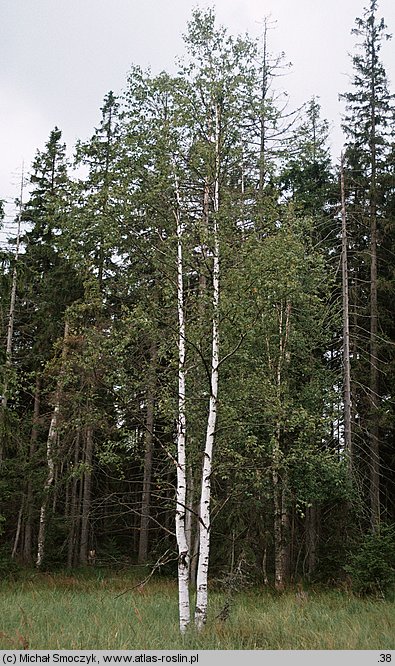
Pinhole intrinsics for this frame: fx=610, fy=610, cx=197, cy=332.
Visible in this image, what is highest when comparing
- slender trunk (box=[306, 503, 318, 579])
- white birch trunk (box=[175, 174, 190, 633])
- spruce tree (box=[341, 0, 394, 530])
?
spruce tree (box=[341, 0, 394, 530])

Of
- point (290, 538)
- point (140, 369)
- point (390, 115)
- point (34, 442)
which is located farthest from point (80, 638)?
point (390, 115)

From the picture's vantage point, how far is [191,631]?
8.08 m

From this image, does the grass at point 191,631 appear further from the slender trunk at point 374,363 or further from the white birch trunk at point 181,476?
the slender trunk at point 374,363

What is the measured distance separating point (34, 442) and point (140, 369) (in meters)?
12.0

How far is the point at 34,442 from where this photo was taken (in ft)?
67.6

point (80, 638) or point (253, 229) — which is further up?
point (253, 229)

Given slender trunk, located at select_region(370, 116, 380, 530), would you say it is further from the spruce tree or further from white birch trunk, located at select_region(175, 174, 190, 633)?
white birch trunk, located at select_region(175, 174, 190, 633)

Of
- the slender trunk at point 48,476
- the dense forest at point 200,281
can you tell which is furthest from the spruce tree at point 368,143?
the slender trunk at point 48,476

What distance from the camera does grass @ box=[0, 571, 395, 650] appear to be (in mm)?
7301

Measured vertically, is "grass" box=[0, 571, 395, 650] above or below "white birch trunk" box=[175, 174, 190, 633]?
below

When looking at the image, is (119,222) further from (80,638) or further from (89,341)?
(80,638)

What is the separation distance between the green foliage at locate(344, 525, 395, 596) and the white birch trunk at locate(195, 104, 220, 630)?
5274 millimetres

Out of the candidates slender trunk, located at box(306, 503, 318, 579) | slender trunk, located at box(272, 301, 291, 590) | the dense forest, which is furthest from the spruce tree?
slender trunk, located at box(272, 301, 291, 590)

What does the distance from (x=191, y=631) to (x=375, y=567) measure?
5.74 meters
